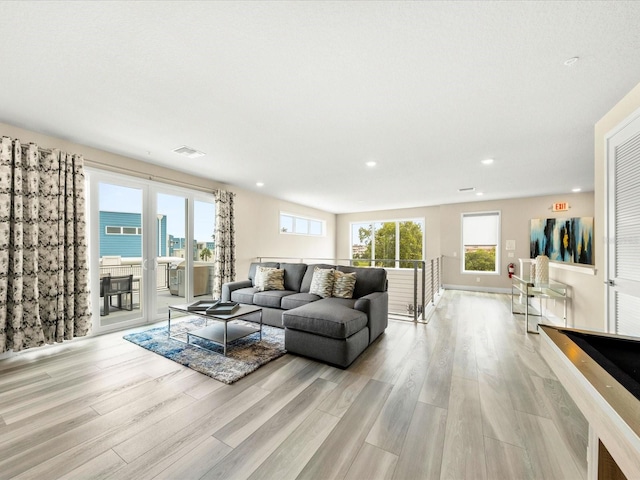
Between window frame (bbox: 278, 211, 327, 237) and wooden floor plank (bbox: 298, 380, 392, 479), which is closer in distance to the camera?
wooden floor plank (bbox: 298, 380, 392, 479)

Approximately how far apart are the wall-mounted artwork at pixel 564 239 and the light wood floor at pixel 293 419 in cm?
447

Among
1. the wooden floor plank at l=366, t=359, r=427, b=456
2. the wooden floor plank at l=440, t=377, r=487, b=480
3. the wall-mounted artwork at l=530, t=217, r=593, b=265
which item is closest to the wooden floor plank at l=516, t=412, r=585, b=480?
the wooden floor plank at l=440, t=377, r=487, b=480

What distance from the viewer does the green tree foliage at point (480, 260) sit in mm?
6766

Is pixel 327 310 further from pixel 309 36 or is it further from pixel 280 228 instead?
pixel 280 228

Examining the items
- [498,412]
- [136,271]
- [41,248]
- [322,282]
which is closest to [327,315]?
[322,282]

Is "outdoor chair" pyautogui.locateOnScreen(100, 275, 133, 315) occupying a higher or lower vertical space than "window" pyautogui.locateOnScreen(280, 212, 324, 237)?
lower

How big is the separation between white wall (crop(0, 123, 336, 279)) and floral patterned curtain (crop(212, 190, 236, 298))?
31 cm

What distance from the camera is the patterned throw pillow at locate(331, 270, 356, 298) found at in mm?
3570

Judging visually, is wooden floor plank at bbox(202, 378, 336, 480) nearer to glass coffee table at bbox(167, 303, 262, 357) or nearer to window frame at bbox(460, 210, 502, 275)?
glass coffee table at bbox(167, 303, 262, 357)

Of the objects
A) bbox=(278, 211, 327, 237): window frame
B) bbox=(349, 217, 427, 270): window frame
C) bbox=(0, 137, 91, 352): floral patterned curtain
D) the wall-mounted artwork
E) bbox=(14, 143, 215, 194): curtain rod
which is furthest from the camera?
bbox=(349, 217, 427, 270): window frame

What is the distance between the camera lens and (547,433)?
5.33ft

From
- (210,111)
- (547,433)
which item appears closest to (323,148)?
(210,111)

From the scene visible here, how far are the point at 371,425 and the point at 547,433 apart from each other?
1.09 meters

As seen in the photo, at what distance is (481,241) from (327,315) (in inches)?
238
